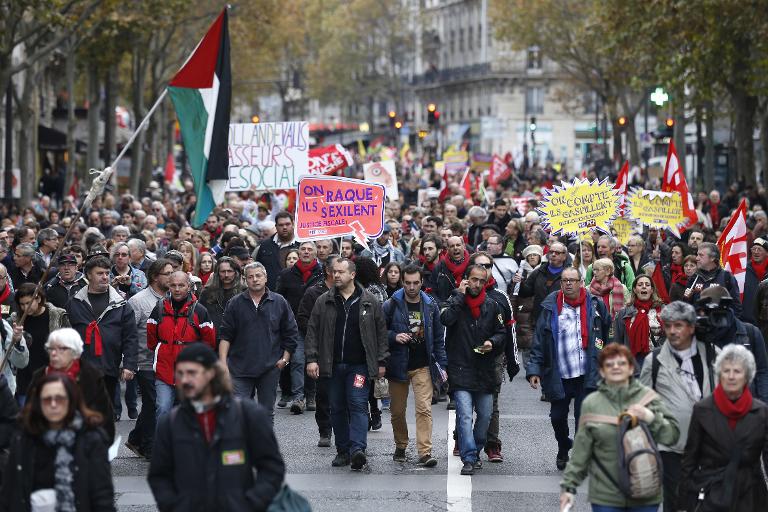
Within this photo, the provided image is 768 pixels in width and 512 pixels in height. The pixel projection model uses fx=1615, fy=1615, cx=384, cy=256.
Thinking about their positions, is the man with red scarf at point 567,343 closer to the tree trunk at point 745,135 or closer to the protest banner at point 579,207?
the protest banner at point 579,207

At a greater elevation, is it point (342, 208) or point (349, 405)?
point (342, 208)

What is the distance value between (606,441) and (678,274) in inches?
316

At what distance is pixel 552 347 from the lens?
11531 mm

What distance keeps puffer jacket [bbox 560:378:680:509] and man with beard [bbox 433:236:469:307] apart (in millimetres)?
7297

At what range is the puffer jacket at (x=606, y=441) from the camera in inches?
301

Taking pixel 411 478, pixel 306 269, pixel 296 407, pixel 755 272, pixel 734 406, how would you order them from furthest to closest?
pixel 755 272, pixel 306 269, pixel 296 407, pixel 411 478, pixel 734 406

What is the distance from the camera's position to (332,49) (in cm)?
11044

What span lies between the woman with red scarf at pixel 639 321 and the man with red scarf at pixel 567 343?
41 cm

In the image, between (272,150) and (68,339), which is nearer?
(68,339)

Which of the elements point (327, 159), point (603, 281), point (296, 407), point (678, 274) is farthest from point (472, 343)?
point (327, 159)

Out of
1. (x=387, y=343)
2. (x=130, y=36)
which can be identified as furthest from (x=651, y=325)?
(x=130, y=36)

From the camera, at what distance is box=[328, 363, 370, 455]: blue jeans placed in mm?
11781

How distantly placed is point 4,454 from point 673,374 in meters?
3.58

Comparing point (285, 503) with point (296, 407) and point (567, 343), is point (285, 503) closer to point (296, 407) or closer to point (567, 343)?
point (567, 343)
